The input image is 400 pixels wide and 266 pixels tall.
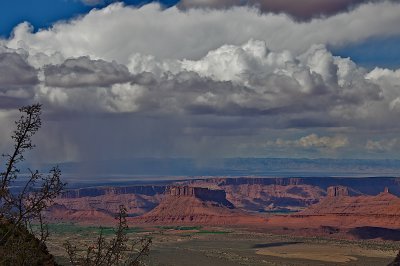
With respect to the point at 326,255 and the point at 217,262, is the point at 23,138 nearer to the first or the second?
the point at 217,262

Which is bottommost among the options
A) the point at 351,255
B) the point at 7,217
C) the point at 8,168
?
the point at 351,255

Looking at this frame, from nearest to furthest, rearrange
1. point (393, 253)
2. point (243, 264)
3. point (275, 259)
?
1. point (243, 264)
2. point (275, 259)
3. point (393, 253)

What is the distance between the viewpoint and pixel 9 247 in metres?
16.4

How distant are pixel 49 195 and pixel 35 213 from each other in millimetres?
618

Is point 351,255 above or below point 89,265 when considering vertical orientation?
below

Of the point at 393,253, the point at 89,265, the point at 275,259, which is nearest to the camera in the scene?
the point at 89,265

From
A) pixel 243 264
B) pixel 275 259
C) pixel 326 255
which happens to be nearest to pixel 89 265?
pixel 243 264

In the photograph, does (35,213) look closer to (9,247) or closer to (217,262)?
(9,247)


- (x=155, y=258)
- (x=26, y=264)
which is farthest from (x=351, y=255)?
(x=26, y=264)

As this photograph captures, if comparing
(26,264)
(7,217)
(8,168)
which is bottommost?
(26,264)

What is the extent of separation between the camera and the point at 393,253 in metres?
195

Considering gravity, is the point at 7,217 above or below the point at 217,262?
above

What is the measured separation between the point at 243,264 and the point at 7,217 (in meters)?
157

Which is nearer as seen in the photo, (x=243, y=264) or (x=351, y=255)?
(x=243, y=264)
